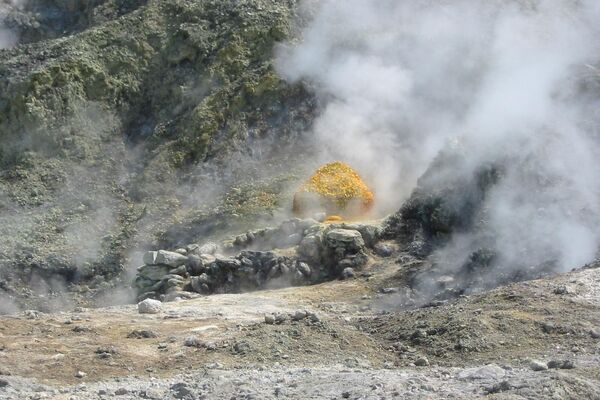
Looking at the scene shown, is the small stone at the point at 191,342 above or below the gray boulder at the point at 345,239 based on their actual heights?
below

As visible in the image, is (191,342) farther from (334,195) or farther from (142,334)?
(334,195)

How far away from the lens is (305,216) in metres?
20.1

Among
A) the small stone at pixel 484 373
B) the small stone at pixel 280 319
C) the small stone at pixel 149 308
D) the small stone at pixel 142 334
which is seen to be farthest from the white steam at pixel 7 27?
the small stone at pixel 484 373

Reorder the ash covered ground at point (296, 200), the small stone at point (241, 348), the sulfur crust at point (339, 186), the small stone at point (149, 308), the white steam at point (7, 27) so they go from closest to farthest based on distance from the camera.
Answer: the ash covered ground at point (296, 200)
the small stone at point (241, 348)
the small stone at point (149, 308)
the sulfur crust at point (339, 186)
the white steam at point (7, 27)

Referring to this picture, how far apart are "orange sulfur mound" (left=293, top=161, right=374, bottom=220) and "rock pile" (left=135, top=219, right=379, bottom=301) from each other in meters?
2.52

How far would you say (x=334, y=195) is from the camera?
2062cm

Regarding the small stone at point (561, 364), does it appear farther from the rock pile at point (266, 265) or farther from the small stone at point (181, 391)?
the rock pile at point (266, 265)

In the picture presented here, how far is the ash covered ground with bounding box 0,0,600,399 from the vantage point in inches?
409

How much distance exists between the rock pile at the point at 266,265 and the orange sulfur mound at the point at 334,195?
2.52 metres

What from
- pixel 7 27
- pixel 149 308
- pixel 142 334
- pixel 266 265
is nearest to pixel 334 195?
pixel 266 265

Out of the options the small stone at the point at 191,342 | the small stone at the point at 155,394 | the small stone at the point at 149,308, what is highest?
the small stone at the point at 149,308

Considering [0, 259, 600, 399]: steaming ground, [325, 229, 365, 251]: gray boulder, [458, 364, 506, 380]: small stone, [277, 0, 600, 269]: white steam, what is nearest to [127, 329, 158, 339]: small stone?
[0, 259, 600, 399]: steaming ground

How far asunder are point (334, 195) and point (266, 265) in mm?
4179

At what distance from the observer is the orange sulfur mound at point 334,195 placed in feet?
66.7
